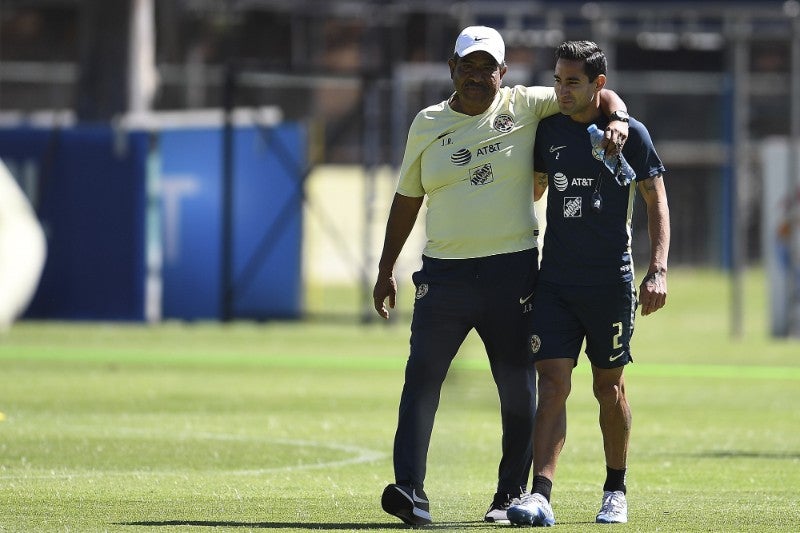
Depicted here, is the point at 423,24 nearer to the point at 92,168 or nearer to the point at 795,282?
the point at 92,168

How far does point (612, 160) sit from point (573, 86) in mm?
393

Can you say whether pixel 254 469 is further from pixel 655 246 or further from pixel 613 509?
pixel 655 246

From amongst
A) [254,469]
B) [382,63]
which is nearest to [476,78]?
[254,469]

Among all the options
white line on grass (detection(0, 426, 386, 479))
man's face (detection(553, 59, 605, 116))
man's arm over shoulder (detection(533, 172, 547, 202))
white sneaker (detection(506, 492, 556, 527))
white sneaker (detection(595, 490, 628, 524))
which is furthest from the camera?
white line on grass (detection(0, 426, 386, 479))

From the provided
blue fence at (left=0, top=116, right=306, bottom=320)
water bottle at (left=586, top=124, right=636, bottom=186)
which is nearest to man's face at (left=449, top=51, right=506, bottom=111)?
water bottle at (left=586, top=124, right=636, bottom=186)

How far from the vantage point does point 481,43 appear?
8398mm

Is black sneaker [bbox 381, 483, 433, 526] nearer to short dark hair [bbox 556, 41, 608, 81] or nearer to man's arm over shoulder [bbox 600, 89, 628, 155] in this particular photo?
man's arm over shoulder [bbox 600, 89, 628, 155]

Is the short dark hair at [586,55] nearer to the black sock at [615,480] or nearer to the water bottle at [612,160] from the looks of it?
the water bottle at [612,160]

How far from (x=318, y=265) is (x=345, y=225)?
1142 mm

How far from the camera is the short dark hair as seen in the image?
8.48m

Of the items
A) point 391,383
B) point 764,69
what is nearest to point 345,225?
point 764,69

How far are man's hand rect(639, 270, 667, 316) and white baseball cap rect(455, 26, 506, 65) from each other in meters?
1.22

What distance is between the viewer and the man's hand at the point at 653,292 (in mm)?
8430

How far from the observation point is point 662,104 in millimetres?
47531
